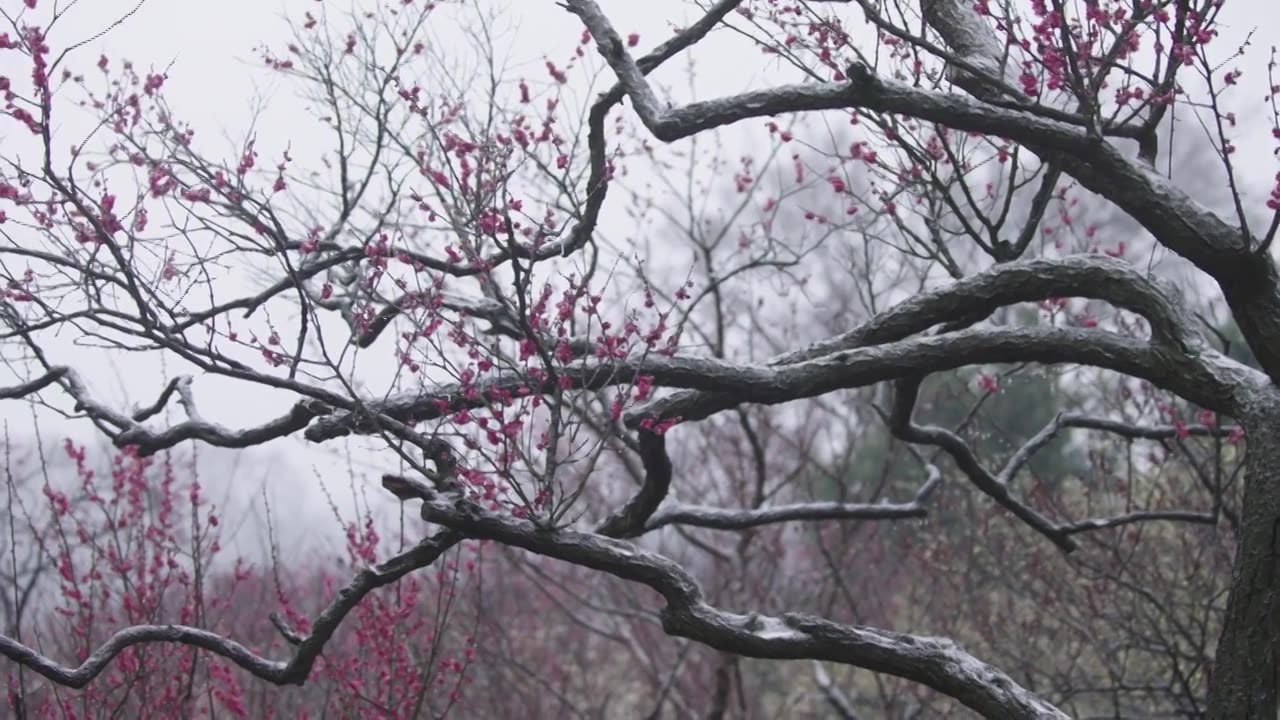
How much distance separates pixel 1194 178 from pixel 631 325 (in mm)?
17909

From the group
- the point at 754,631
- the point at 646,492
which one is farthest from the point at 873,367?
the point at 754,631

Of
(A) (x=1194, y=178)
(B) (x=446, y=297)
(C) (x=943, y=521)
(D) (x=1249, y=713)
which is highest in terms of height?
(A) (x=1194, y=178)

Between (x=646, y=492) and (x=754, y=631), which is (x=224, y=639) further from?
(x=754, y=631)

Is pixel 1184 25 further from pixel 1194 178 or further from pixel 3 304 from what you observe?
pixel 1194 178

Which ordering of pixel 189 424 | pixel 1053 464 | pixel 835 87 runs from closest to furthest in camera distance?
pixel 835 87, pixel 189 424, pixel 1053 464

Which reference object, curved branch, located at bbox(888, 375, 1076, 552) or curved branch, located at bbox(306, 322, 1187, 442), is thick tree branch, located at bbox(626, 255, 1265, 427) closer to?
curved branch, located at bbox(306, 322, 1187, 442)

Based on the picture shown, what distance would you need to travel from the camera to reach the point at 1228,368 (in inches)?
145

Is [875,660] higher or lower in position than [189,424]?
lower

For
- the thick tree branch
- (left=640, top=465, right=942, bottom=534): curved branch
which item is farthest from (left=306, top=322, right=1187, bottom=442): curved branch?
(left=640, top=465, right=942, bottom=534): curved branch

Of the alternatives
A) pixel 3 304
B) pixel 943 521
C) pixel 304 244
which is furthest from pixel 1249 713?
pixel 943 521

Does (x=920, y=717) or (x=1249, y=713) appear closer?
(x=1249, y=713)

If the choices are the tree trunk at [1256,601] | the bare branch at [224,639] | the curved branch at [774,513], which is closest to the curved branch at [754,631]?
the bare branch at [224,639]

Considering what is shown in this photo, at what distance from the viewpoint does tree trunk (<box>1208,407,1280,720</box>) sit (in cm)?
342

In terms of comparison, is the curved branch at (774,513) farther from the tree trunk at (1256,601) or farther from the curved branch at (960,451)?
the tree trunk at (1256,601)
